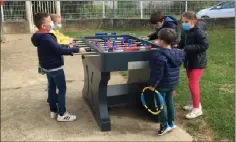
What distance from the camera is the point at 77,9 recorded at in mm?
13211

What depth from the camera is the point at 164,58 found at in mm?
3449

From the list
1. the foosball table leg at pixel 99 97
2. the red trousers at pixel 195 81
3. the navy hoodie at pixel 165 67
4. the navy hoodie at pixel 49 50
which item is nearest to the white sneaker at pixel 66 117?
the foosball table leg at pixel 99 97

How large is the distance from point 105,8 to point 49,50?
987cm

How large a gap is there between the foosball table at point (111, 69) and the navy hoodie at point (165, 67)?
235 millimetres

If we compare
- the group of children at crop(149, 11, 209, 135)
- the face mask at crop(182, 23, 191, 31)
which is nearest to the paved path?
the group of children at crop(149, 11, 209, 135)

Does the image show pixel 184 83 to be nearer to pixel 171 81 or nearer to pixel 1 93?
pixel 171 81

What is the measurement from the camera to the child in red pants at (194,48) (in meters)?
3.94

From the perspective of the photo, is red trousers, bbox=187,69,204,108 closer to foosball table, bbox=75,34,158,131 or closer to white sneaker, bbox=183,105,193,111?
white sneaker, bbox=183,105,193,111

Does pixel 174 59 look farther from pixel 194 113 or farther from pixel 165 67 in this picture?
Answer: pixel 194 113

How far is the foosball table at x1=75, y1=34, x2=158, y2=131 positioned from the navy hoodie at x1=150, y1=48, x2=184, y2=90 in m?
0.24

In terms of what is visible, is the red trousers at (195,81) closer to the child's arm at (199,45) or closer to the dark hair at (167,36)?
the child's arm at (199,45)

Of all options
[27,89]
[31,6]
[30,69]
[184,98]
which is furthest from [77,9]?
[184,98]

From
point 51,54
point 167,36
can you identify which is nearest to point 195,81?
point 167,36

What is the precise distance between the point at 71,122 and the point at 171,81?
4.45ft
